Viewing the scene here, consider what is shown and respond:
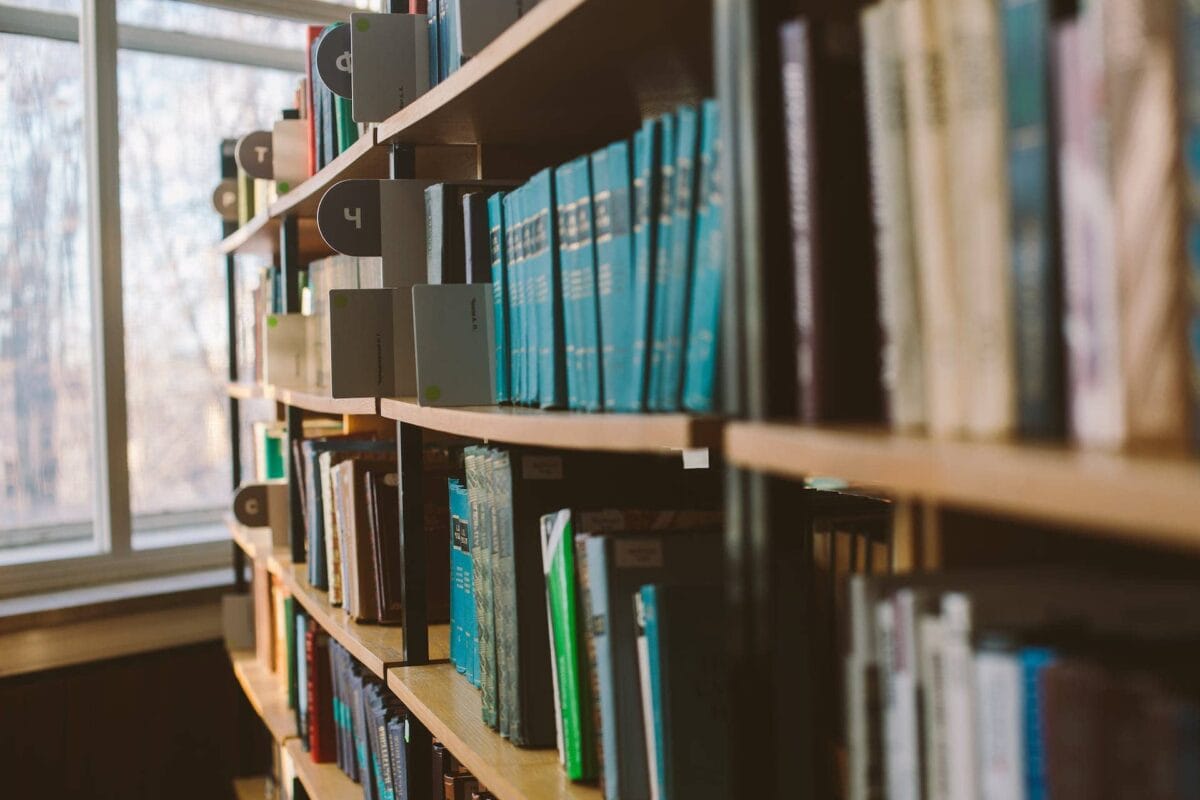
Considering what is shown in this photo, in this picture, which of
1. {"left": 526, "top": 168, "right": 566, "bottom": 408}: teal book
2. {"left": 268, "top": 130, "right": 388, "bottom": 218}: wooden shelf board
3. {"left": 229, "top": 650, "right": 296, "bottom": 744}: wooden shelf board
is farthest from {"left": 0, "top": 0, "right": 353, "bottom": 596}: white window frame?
{"left": 526, "top": 168, "right": 566, "bottom": 408}: teal book

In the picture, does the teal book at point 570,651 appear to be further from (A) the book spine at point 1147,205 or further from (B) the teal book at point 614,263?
(A) the book spine at point 1147,205

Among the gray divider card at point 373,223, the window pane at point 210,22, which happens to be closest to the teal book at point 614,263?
the gray divider card at point 373,223

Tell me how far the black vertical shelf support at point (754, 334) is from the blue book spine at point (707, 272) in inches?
0.6

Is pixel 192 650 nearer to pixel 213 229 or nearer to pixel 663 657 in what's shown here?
pixel 213 229

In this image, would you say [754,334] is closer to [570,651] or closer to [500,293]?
[570,651]

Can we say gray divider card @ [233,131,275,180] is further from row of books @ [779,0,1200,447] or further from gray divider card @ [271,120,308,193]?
row of books @ [779,0,1200,447]

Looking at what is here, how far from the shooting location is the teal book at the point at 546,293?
116cm

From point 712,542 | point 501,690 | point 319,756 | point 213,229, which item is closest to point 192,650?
point 319,756

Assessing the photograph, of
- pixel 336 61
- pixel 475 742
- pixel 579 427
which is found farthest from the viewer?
pixel 336 61

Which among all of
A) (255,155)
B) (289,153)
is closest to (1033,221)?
(289,153)

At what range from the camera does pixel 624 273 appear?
3.26 feet

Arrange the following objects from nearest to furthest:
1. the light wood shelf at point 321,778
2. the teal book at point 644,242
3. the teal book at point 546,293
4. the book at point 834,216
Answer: the book at point 834,216, the teal book at point 644,242, the teal book at point 546,293, the light wood shelf at point 321,778

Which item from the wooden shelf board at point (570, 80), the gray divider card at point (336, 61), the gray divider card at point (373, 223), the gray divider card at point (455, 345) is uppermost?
the gray divider card at point (336, 61)

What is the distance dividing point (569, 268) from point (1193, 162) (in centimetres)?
70
